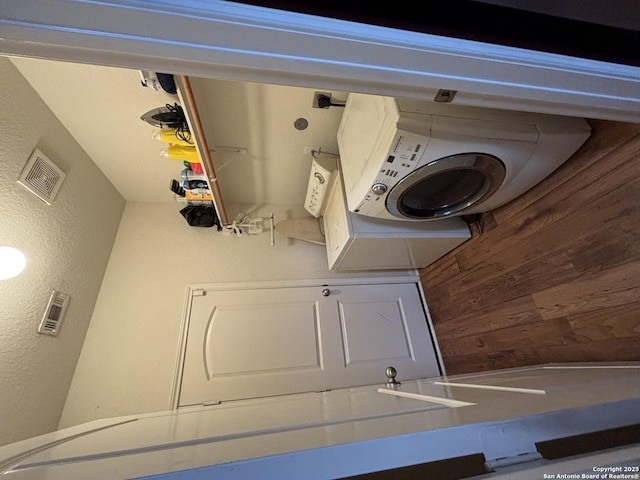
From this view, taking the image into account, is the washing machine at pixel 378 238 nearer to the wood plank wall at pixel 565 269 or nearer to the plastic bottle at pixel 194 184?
the wood plank wall at pixel 565 269

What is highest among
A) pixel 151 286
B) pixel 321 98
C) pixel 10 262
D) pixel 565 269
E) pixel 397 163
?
pixel 321 98

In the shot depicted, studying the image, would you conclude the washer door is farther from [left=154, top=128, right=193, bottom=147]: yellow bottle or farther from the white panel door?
[left=154, top=128, right=193, bottom=147]: yellow bottle

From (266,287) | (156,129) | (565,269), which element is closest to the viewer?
(565,269)

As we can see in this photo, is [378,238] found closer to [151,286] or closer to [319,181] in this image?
[319,181]

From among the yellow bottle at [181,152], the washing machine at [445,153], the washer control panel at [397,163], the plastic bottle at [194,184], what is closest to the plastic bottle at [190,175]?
the plastic bottle at [194,184]

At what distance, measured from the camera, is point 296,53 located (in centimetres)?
52

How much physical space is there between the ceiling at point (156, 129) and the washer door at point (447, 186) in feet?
2.37

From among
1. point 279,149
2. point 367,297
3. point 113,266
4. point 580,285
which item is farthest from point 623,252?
point 113,266

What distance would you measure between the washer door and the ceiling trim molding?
0.39 meters

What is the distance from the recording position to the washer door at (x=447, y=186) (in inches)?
43.0

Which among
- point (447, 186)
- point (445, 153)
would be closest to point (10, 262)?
point (445, 153)

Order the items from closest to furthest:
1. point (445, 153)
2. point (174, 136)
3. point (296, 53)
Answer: point (296, 53), point (445, 153), point (174, 136)

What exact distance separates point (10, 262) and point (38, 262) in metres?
0.25

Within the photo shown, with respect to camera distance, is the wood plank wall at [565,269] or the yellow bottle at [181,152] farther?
the yellow bottle at [181,152]
